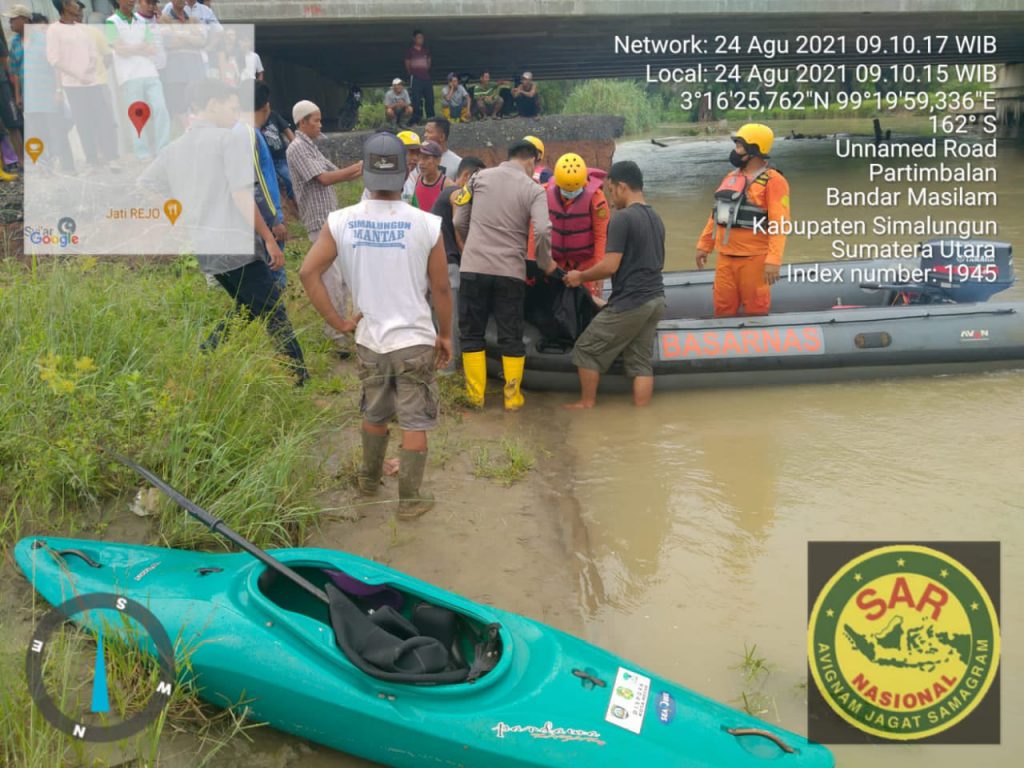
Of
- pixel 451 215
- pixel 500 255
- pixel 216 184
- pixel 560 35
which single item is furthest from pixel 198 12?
pixel 560 35

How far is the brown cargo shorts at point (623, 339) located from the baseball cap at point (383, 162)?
7.69ft

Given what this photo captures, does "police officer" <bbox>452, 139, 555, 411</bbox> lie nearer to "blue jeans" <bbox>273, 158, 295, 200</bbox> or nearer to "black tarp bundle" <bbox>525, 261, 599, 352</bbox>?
"black tarp bundle" <bbox>525, 261, 599, 352</bbox>

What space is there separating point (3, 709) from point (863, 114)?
1609 inches

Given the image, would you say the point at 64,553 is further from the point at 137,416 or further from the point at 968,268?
the point at 968,268

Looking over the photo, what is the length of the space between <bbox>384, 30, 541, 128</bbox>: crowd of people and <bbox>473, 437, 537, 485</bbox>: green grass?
8.16m

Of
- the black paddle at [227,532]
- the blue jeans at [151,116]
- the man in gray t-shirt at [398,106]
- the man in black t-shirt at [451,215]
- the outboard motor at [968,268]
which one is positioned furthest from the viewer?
the man in gray t-shirt at [398,106]

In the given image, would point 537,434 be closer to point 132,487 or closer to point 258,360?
point 258,360

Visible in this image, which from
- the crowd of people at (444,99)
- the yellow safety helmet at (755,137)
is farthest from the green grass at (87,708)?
the crowd of people at (444,99)

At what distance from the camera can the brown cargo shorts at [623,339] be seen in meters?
5.77

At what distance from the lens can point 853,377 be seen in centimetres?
642

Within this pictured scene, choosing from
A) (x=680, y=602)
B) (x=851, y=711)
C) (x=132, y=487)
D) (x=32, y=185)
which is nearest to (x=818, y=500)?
(x=680, y=602)

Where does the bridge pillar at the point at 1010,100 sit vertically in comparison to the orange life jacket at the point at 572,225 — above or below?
above

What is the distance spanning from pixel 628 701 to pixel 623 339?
3404mm

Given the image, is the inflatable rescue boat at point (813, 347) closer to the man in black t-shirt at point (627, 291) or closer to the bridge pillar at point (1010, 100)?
the man in black t-shirt at point (627, 291)
